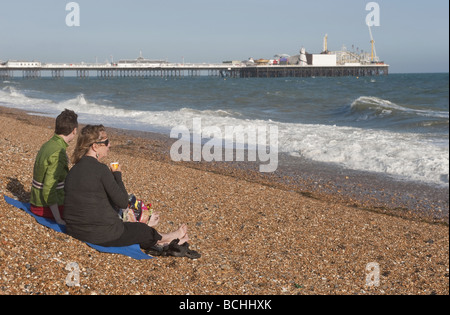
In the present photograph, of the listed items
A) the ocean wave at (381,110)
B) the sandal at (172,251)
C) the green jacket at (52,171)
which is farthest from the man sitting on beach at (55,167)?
the ocean wave at (381,110)

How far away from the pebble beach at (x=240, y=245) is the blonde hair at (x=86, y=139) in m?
0.79

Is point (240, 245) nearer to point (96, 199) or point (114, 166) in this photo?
point (114, 166)

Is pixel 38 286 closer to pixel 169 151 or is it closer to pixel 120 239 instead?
pixel 120 239

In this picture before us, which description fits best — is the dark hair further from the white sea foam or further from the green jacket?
the white sea foam

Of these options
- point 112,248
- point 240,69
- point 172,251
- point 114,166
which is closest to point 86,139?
point 114,166

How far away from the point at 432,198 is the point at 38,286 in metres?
6.86

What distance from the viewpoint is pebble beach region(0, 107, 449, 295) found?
153 inches

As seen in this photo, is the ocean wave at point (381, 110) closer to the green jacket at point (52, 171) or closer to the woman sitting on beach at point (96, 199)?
the woman sitting on beach at point (96, 199)

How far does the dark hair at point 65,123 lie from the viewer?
168 inches

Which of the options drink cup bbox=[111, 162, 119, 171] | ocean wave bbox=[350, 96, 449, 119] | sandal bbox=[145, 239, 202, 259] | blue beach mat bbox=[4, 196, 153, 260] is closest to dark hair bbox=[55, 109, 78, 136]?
drink cup bbox=[111, 162, 119, 171]

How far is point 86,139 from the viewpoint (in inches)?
156

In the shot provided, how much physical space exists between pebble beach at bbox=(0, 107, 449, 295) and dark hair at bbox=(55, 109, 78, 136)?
0.89m
